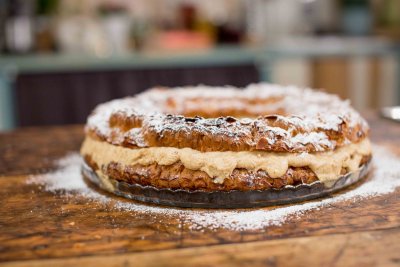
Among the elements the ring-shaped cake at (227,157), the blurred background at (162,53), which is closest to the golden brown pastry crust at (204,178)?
the ring-shaped cake at (227,157)

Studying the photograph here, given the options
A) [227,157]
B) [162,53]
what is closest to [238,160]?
[227,157]

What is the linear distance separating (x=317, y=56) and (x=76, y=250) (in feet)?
10.8

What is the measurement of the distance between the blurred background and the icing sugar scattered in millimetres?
2028

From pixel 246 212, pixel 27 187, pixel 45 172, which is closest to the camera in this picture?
pixel 246 212

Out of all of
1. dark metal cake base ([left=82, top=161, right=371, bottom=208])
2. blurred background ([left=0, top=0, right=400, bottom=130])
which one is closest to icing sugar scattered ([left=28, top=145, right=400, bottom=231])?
dark metal cake base ([left=82, top=161, right=371, bottom=208])

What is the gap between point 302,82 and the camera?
420 cm

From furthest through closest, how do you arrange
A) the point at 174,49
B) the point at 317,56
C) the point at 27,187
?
the point at 317,56, the point at 174,49, the point at 27,187

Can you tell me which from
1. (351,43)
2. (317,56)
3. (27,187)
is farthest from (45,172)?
(351,43)

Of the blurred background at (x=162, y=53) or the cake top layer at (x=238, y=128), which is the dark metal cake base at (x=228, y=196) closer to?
the cake top layer at (x=238, y=128)

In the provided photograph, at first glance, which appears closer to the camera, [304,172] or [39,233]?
[39,233]

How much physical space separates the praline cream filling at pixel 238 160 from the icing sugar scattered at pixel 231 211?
0.22 ft

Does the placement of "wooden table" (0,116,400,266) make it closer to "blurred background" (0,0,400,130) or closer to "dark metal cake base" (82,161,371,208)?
"dark metal cake base" (82,161,371,208)

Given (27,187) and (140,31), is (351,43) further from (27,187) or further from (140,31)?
(27,187)

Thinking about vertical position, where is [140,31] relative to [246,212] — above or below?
above
